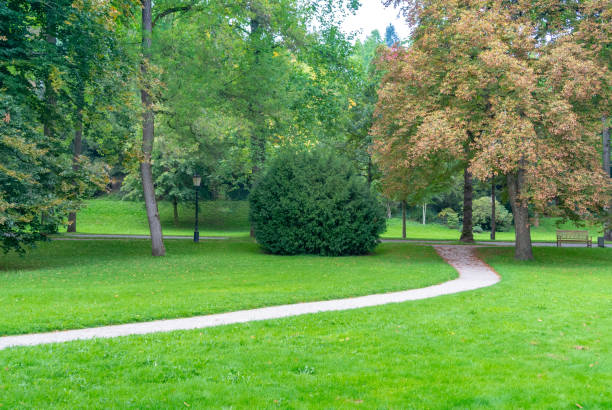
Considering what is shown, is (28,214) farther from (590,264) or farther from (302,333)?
(590,264)

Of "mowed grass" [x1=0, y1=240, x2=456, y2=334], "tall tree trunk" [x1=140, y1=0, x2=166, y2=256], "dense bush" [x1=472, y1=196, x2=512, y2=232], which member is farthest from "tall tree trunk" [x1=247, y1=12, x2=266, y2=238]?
"dense bush" [x1=472, y1=196, x2=512, y2=232]

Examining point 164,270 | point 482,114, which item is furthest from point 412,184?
point 164,270

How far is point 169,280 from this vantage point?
511 inches

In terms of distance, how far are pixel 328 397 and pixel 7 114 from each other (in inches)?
507

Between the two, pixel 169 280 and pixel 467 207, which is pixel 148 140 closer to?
pixel 169 280

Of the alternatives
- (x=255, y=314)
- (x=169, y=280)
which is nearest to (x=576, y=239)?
(x=169, y=280)

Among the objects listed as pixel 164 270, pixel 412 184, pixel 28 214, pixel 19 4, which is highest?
pixel 19 4

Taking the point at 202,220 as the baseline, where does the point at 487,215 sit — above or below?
above

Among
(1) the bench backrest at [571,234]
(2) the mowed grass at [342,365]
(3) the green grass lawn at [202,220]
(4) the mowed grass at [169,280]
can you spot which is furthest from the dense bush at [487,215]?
(2) the mowed grass at [342,365]

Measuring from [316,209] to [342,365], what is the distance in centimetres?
1521

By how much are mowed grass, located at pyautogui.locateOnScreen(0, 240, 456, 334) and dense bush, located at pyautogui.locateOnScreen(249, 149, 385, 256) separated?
109cm

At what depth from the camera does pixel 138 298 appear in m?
9.91

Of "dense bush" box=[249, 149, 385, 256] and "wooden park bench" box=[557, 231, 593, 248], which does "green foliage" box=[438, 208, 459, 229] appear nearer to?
"wooden park bench" box=[557, 231, 593, 248]

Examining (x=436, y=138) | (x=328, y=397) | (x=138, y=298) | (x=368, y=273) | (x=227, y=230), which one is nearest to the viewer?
(x=328, y=397)
